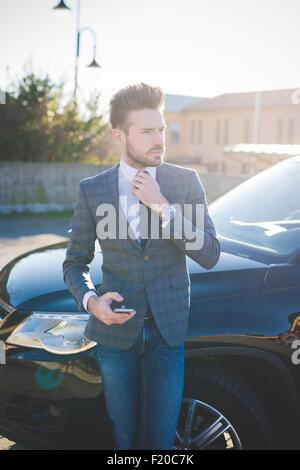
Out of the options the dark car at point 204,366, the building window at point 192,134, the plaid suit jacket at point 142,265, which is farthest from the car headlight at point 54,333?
the building window at point 192,134

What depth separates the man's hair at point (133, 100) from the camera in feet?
7.14

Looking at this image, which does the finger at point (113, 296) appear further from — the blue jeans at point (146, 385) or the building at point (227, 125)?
the building at point (227, 125)

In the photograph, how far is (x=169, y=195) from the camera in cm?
230

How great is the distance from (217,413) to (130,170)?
1194 millimetres

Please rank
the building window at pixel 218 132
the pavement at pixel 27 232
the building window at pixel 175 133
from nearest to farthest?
the pavement at pixel 27 232
the building window at pixel 218 132
the building window at pixel 175 133

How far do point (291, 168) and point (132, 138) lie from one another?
6.50ft

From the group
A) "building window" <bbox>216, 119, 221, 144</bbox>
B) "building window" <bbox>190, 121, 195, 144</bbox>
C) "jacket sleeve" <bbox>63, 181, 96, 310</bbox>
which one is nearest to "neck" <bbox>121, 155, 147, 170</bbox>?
"jacket sleeve" <bbox>63, 181, 96, 310</bbox>

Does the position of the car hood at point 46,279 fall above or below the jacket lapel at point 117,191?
below

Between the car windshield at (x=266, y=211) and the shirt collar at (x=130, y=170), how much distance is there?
107 cm

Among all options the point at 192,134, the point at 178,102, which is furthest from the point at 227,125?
the point at 178,102

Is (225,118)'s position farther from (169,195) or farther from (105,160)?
(169,195)

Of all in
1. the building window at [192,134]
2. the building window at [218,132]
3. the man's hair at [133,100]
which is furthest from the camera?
the building window at [192,134]

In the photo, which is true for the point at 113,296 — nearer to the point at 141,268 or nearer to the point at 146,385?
the point at 141,268

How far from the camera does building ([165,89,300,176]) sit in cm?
3825
